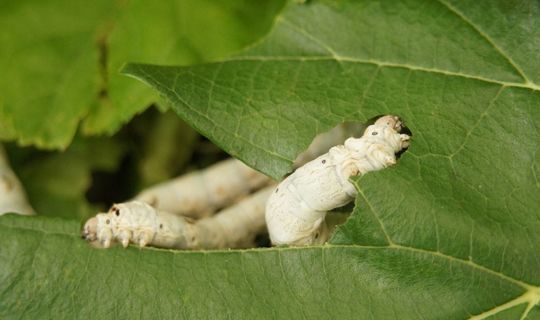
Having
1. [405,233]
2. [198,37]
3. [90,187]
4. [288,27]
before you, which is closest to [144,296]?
[405,233]

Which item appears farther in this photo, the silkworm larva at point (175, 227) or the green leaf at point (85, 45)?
the green leaf at point (85, 45)

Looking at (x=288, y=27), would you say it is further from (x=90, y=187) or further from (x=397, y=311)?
(x=90, y=187)

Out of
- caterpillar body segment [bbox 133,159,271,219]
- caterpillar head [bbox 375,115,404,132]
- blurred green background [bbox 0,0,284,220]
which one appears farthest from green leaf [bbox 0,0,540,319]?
caterpillar body segment [bbox 133,159,271,219]

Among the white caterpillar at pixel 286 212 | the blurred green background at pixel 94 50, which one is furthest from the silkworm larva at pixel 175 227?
the blurred green background at pixel 94 50

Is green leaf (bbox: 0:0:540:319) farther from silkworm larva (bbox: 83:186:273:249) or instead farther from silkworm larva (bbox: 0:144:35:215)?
silkworm larva (bbox: 0:144:35:215)

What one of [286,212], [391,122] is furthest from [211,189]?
[391,122]

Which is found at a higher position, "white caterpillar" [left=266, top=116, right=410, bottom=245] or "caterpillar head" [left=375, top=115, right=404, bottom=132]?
"caterpillar head" [left=375, top=115, right=404, bottom=132]

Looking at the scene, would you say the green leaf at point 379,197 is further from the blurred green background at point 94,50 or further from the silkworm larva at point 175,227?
the blurred green background at point 94,50

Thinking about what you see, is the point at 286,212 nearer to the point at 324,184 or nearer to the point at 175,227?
the point at 324,184
